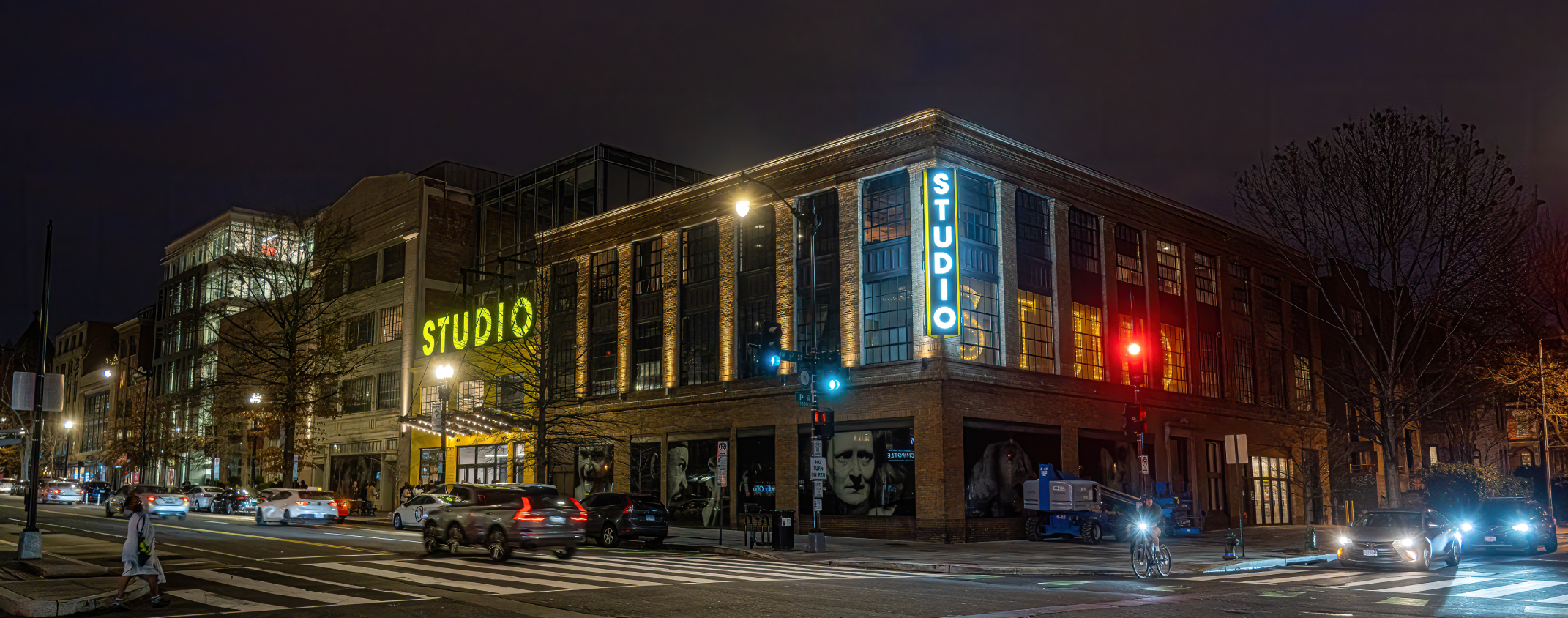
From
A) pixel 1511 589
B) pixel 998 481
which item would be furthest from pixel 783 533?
pixel 1511 589

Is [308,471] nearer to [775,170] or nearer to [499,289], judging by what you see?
[499,289]

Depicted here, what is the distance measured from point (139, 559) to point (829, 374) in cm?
1565

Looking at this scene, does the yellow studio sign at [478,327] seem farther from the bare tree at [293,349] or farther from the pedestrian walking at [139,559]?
the pedestrian walking at [139,559]

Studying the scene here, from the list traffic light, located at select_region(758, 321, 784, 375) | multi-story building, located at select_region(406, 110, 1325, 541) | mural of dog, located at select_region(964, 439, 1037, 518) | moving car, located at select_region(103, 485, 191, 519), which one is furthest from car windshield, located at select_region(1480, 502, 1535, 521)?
moving car, located at select_region(103, 485, 191, 519)

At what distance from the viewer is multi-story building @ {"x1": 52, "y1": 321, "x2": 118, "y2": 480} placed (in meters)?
107

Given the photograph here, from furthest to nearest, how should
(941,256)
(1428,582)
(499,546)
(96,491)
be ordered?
(96,491), (941,256), (499,546), (1428,582)

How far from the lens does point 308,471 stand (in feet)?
203

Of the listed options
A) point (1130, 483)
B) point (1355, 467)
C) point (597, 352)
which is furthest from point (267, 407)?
point (1355, 467)

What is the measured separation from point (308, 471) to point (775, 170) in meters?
39.9

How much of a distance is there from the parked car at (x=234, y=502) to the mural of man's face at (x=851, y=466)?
30370mm

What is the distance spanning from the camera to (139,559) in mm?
13750

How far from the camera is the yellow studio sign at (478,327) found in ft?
152

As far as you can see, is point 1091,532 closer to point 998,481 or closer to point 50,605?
point 998,481

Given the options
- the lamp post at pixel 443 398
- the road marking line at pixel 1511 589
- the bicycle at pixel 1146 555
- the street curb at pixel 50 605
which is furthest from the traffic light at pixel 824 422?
the lamp post at pixel 443 398
